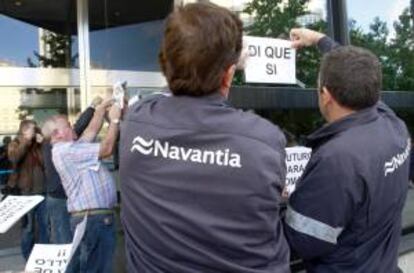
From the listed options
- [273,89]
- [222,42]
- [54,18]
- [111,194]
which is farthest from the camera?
[54,18]

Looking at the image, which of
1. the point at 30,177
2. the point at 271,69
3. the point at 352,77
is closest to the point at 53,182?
the point at 30,177

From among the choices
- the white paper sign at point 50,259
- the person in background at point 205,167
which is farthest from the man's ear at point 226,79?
the white paper sign at point 50,259

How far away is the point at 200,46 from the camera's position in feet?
5.81

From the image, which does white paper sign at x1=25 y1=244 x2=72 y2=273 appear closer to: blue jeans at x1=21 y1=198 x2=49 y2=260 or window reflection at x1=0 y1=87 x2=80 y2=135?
blue jeans at x1=21 y1=198 x2=49 y2=260

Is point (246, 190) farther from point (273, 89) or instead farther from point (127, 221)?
point (273, 89)

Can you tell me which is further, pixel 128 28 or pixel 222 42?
pixel 128 28

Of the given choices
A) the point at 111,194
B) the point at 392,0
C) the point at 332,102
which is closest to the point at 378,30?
the point at 392,0

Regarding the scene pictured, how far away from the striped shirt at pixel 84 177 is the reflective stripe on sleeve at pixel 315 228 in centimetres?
364

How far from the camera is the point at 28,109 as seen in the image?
10367mm

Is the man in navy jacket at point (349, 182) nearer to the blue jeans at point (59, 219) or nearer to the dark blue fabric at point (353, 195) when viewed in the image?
the dark blue fabric at point (353, 195)

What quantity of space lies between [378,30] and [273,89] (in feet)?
7.29

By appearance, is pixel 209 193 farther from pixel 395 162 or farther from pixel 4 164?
pixel 4 164

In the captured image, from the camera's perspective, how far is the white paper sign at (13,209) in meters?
3.48

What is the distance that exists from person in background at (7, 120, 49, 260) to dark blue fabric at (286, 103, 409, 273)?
5.88 m
